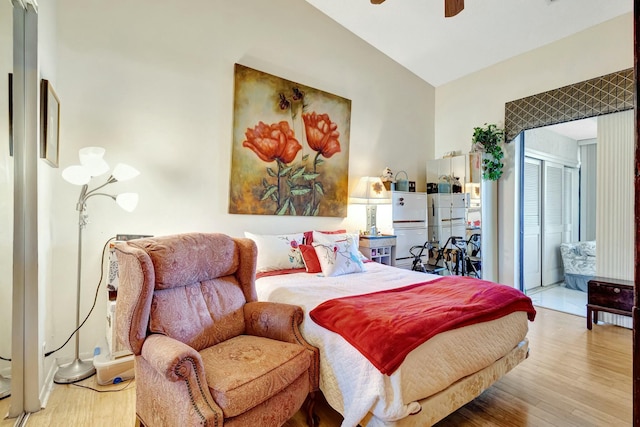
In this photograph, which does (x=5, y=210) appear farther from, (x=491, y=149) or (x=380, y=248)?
(x=491, y=149)

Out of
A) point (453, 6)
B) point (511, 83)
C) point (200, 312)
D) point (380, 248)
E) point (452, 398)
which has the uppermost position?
point (511, 83)

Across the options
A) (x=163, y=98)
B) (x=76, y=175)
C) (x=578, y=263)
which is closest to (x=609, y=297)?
(x=578, y=263)

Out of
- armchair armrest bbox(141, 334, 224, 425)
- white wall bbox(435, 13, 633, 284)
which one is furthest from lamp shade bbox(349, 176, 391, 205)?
armchair armrest bbox(141, 334, 224, 425)

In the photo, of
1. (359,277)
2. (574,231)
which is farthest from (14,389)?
(574,231)

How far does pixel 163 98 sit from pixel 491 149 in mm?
3961

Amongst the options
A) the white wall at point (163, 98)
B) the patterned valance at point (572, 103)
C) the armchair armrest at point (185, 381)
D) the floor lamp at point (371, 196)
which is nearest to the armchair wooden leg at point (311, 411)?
the armchair armrest at point (185, 381)

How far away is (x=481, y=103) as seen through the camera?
4512 mm

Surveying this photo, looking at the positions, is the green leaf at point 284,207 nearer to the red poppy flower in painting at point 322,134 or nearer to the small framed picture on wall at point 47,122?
the red poppy flower in painting at point 322,134

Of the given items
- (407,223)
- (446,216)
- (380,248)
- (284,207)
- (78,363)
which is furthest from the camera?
(446,216)

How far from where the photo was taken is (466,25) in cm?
372

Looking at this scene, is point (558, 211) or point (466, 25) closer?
point (466, 25)

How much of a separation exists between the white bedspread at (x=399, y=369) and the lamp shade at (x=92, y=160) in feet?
4.96

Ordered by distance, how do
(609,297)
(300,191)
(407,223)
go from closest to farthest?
(609,297), (300,191), (407,223)

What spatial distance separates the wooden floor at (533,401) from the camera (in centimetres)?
183
